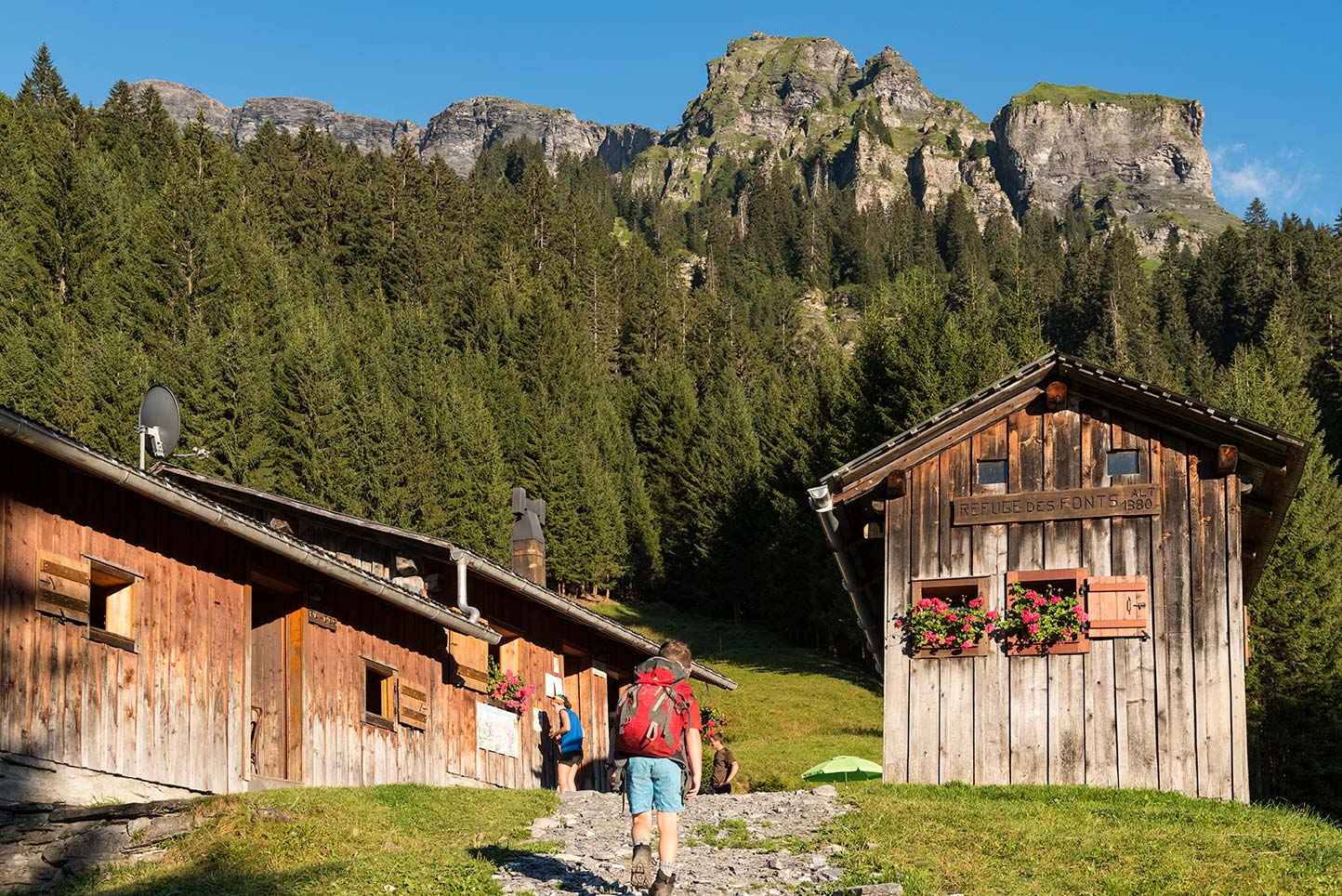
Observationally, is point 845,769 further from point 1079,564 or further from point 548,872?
point 548,872

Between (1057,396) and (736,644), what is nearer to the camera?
(1057,396)

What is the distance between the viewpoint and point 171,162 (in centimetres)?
9531

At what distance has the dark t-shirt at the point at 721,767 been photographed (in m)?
23.8

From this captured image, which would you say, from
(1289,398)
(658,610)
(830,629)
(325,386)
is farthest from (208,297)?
(1289,398)

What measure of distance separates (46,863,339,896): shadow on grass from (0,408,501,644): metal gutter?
401 centimetres

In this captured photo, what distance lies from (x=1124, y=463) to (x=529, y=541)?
12.4m

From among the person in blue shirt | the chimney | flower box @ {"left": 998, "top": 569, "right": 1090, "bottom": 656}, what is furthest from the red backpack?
the chimney

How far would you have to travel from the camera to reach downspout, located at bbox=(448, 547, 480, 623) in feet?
66.3

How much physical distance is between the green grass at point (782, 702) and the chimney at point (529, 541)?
20.9 ft

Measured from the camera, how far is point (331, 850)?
41.7 ft

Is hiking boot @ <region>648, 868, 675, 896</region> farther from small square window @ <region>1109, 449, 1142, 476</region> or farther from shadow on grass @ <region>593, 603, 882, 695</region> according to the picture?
shadow on grass @ <region>593, 603, 882, 695</region>

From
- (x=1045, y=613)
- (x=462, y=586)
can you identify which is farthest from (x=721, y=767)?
(x=1045, y=613)

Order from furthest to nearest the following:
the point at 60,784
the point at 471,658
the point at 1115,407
Result: the point at 471,658
the point at 1115,407
the point at 60,784

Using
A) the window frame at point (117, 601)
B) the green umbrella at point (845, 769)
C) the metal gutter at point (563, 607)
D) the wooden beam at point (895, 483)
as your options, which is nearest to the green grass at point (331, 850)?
the window frame at point (117, 601)
